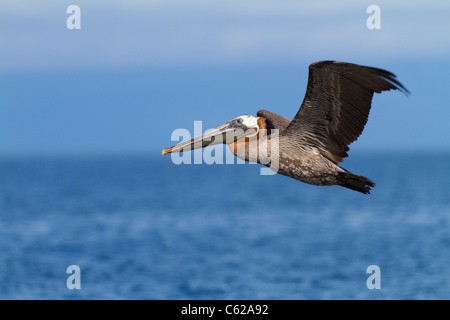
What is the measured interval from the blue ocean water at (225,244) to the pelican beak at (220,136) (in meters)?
34.5

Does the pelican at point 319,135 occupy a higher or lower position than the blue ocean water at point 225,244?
lower

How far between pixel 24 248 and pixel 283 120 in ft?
175

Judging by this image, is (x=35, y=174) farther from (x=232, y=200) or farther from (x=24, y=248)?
(x=24, y=248)

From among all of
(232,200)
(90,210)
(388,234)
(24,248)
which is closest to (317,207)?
(232,200)

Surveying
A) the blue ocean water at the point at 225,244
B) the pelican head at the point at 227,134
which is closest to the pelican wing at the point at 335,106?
the pelican head at the point at 227,134

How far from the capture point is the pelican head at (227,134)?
29.9ft

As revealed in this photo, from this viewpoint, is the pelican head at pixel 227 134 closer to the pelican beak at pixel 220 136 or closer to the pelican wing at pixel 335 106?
the pelican beak at pixel 220 136

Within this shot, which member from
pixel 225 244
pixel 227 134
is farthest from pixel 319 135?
pixel 225 244

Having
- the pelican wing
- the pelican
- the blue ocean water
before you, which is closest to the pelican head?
the pelican

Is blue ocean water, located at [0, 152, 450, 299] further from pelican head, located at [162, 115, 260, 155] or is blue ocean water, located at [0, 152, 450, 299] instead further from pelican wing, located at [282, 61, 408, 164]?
pelican wing, located at [282, 61, 408, 164]

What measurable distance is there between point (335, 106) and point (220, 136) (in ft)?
4.87

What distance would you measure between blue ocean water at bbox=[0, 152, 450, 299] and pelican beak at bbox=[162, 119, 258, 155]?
113ft

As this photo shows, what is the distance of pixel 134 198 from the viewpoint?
9731 cm

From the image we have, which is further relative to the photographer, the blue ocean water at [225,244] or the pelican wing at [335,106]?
the blue ocean water at [225,244]
